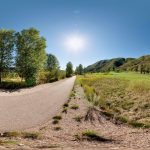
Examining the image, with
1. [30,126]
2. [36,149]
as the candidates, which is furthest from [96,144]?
[30,126]

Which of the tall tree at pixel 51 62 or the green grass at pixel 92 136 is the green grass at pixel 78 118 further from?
the tall tree at pixel 51 62

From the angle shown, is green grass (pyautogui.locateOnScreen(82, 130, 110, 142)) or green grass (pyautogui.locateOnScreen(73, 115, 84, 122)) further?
green grass (pyautogui.locateOnScreen(73, 115, 84, 122))

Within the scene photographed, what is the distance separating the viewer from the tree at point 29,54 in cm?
5425

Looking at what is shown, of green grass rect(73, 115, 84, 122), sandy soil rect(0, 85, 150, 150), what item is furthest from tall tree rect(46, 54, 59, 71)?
sandy soil rect(0, 85, 150, 150)

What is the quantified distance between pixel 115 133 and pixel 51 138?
3.22 metres

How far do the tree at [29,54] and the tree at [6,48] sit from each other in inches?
51.8

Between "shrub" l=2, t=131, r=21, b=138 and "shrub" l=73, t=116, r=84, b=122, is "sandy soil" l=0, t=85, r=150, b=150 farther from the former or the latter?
"shrub" l=2, t=131, r=21, b=138

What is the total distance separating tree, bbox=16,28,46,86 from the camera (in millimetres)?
54250

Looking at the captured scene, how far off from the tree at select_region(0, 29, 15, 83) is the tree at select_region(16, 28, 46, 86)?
1317mm

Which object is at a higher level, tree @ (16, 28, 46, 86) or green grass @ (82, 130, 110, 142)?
tree @ (16, 28, 46, 86)

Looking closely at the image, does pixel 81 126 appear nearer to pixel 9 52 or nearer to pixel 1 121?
pixel 1 121

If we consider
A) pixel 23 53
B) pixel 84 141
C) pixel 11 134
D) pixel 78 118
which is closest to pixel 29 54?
pixel 23 53

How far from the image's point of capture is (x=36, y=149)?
7680 millimetres

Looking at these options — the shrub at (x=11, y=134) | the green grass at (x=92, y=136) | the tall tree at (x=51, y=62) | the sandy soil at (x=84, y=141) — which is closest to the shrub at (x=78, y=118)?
the sandy soil at (x=84, y=141)
